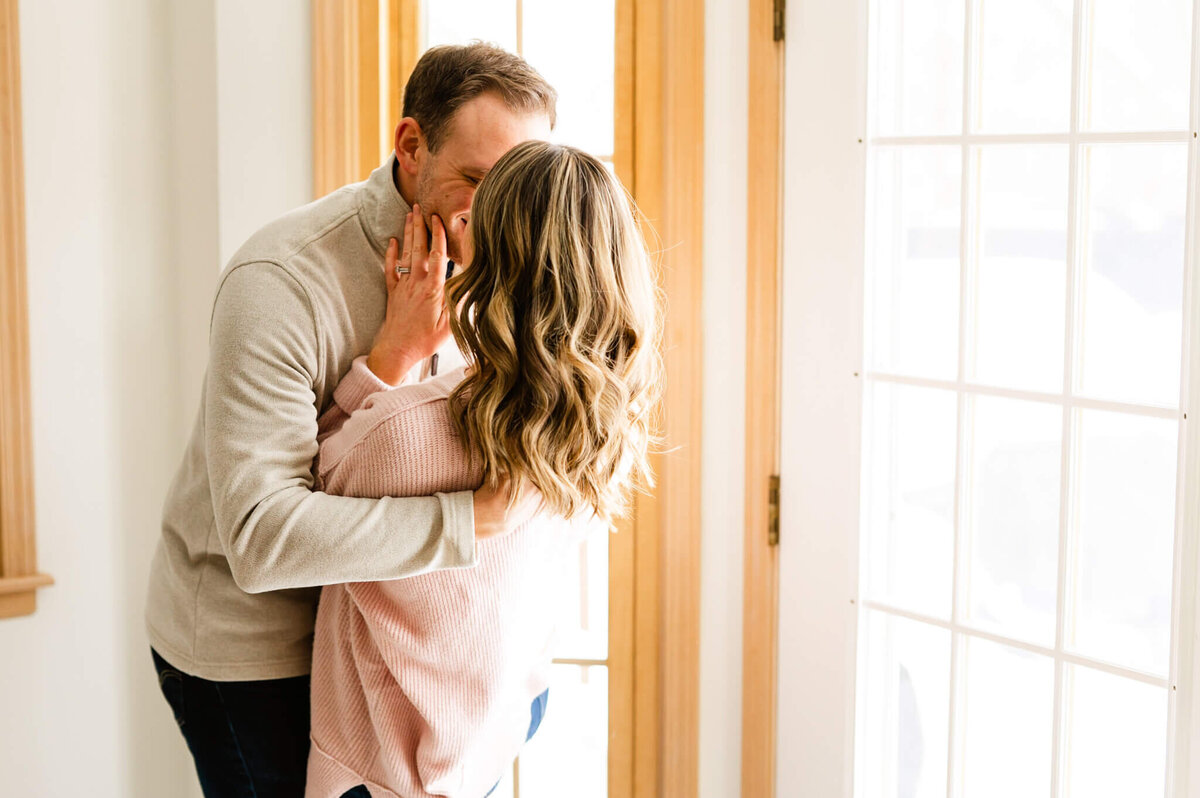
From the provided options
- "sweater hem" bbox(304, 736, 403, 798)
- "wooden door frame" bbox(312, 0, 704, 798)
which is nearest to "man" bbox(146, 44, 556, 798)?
"sweater hem" bbox(304, 736, 403, 798)

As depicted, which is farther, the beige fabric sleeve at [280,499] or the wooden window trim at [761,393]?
the wooden window trim at [761,393]

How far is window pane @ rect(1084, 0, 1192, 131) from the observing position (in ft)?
4.24

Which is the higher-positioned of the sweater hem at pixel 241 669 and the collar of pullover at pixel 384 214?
the collar of pullover at pixel 384 214

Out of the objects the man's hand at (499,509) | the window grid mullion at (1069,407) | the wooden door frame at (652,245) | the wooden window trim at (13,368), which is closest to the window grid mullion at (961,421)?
the window grid mullion at (1069,407)

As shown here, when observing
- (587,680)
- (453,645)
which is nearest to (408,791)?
(453,645)

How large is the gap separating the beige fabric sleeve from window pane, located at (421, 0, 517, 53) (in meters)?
0.92

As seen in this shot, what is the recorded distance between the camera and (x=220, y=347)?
1.19m

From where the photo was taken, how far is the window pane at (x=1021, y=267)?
144cm

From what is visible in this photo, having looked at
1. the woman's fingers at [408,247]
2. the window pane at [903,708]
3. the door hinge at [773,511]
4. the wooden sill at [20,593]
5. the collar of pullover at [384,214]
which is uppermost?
the collar of pullover at [384,214]

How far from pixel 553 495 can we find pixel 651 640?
825 millimetres

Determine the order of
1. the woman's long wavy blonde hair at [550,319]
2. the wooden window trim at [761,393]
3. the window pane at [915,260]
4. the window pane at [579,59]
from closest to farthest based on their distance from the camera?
the woman's long wavy blonde hair at [550,319]
the window pane at [915,260]
the wooden window trim at [761,393]
the window pane at [579,59]

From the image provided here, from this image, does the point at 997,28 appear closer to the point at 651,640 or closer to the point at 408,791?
the point at 651,640

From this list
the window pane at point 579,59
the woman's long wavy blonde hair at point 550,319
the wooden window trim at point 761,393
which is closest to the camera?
the woman's long wavy blonde hair at point 550,319

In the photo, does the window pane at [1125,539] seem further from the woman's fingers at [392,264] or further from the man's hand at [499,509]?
the woman's fingers at [392,264]
